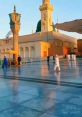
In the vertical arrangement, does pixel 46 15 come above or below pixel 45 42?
above

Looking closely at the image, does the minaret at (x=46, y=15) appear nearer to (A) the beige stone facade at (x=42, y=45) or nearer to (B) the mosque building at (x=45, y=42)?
(B) the mosque building at (x=45, y=42)

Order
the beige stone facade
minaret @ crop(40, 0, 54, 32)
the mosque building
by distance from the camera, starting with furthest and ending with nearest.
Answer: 1. minaret @ crop(40, 0, 54, 32)
2. the mosque building
3. the beige stone facade

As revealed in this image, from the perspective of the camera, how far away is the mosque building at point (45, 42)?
2152 inches

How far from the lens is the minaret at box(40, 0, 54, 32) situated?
207 feet

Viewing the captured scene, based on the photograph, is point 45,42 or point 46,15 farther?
point 46,15

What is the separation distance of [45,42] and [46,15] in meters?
11.4

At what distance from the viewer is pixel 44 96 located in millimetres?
6426

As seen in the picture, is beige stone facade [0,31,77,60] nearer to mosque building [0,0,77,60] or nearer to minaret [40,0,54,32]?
mosque building [0,0,77,60]

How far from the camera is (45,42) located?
55.5m

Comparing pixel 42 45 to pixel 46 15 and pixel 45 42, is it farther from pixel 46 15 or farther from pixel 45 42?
pixel 46 15

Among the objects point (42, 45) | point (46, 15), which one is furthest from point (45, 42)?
point (46, 15)

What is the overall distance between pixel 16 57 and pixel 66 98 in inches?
918

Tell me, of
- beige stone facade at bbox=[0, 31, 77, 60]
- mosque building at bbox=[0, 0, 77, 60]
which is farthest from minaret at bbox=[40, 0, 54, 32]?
beige stone facade at bbox=[0, 31, 77, 60]

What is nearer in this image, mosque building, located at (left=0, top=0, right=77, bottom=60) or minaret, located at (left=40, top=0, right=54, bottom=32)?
mosque building, located at (left=0, top=0, right=77, bottom=60)
